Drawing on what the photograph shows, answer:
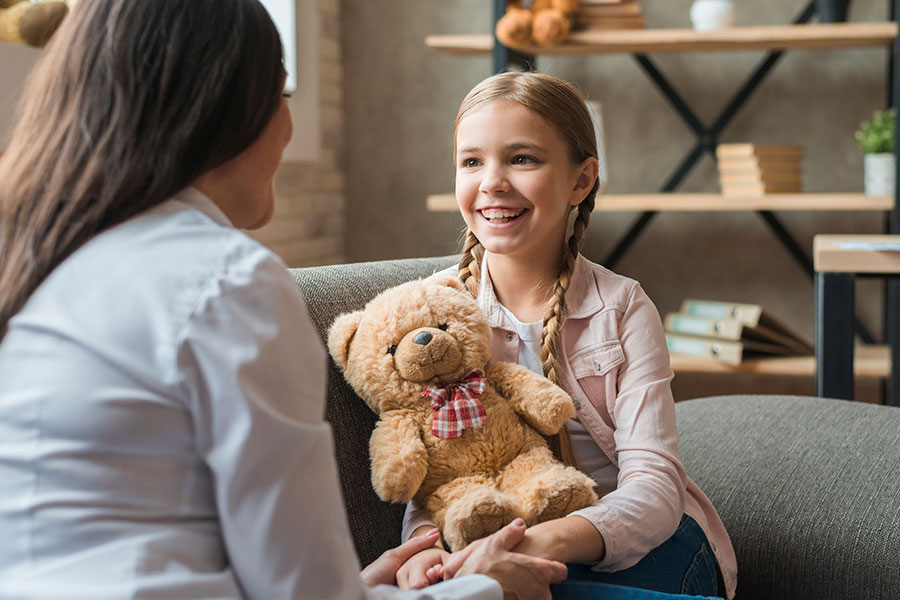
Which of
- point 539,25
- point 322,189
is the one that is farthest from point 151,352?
point 322,189

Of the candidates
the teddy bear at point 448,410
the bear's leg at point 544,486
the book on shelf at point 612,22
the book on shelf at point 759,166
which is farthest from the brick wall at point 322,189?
the bear's leg at point 544,486

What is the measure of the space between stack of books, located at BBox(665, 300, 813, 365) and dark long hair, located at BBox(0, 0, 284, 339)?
2.11 meters

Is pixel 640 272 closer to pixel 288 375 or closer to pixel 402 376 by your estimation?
pixel 402 376

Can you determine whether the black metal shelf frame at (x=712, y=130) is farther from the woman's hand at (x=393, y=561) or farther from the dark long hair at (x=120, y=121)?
the dark long hair at (x=120, y=121)

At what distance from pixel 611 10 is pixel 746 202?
0.67 meters

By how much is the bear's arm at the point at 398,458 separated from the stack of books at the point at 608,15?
6.09ft

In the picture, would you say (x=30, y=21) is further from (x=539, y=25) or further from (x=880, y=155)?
(x=880, y=155)

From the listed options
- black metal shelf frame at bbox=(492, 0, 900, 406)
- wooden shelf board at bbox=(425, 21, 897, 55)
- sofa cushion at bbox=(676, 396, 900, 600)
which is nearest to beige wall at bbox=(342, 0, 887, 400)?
black metal shelf frame at bbox=(492, 0, 900, 406)

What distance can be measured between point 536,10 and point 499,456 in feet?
6.06

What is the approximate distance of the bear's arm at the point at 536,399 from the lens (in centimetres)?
108

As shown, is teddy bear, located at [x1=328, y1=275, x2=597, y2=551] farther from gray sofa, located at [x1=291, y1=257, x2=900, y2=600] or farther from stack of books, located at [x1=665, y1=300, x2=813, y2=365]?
stack of books, located at [x1=665, y1=300, x2=813, y2=365]

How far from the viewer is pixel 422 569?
98 cm

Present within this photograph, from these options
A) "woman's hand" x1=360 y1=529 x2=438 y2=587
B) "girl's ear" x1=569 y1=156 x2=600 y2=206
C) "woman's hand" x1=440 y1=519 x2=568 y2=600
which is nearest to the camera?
"woman's hand" x1=440 y1=519 x2=568 y2=600

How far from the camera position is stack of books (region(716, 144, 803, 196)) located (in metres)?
2.59
